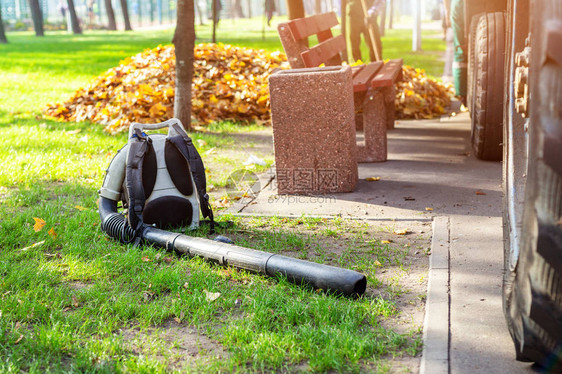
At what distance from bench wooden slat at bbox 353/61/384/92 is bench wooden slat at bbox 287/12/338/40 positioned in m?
0.63

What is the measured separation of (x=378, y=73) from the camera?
673cm

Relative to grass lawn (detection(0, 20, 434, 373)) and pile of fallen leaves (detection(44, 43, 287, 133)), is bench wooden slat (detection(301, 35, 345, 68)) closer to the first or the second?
pile of fallen leaves (detection(44, 43, 287, 133))

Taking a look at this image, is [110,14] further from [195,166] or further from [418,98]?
[195,166]

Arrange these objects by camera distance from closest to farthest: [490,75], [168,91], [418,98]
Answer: [490,75] < [168,91] < [418,98]

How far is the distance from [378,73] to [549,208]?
475 centimetres

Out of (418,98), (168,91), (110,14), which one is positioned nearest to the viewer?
(168,91)

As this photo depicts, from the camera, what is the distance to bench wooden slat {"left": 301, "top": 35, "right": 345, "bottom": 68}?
20.7ft

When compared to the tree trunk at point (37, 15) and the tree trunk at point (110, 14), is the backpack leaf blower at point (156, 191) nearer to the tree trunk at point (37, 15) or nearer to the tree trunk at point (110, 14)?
the tree trunk at point (37, 15)

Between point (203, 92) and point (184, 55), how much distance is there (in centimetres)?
158

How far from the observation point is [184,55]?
7.84 metres

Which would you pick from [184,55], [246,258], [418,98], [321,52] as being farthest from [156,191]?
[418,98]

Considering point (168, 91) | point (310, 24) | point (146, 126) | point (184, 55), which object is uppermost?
point (310, 24)

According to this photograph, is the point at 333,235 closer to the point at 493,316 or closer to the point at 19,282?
the point at 493,316

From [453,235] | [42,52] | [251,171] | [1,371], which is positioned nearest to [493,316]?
[453,235]
